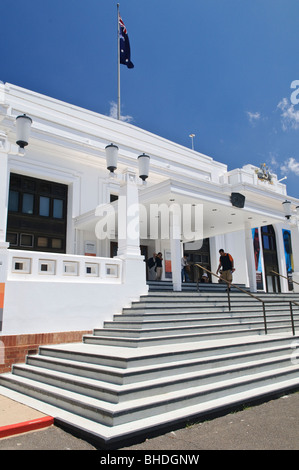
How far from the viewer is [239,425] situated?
14.6 ft

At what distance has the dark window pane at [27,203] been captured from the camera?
13.5 meters

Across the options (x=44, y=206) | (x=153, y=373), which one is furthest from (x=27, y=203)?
(x=153, y=373)

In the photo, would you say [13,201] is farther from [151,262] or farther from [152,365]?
[152,365]

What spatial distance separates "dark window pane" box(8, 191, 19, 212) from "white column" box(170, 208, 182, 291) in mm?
5789

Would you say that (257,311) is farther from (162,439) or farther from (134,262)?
(162,439)

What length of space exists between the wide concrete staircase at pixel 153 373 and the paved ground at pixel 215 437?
132mm

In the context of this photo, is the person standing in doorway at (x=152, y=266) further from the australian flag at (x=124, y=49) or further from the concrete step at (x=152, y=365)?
the australian flag at (x=124, y=49)

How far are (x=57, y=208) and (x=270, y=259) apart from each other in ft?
51.8

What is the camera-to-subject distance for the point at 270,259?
24.3 m

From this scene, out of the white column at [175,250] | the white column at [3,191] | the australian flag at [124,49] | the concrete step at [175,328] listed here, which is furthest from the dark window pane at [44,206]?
the australian flag at [124,49]

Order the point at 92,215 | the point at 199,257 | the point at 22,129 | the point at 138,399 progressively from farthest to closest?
the point at 199,257 < the point at 92,215 < the point at 22,129 < the point at 138,399
